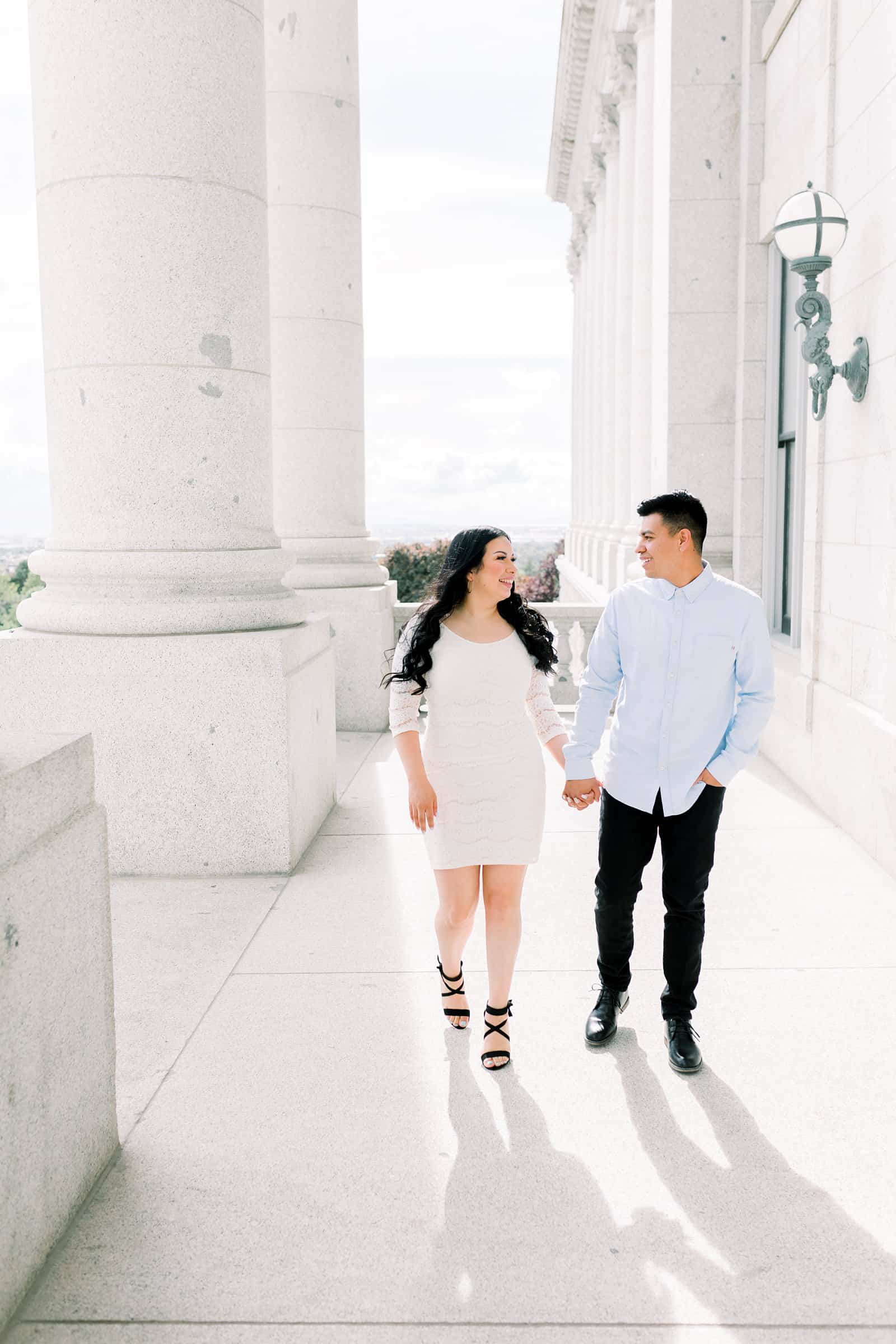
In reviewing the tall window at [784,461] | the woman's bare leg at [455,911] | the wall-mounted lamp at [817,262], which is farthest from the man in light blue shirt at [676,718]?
the tall window at [784,461]

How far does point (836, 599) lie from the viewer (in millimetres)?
8680

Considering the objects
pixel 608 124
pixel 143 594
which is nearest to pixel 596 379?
pixel 608 124

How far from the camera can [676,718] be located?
4.53 m

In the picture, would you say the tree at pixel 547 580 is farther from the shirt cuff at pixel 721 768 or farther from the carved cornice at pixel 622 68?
the shirt cuff at pixel 721 768

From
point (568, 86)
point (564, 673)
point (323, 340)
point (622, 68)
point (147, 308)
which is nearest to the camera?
point (147, 308)

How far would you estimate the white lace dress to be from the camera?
4.54 m

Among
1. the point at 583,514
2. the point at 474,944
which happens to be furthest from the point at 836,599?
the point at 583,514

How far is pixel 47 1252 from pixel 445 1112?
142 centimetres

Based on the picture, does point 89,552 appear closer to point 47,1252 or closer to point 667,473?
point 47,1252

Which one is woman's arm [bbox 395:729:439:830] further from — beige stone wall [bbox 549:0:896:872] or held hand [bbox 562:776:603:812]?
beige stone wall [bbox 549:0:896:872]

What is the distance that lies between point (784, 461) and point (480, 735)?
26.6 ft

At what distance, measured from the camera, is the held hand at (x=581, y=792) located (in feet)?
14.9

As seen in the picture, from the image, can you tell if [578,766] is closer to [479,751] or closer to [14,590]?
[479,751]

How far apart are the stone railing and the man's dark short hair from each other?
9.12 meters
